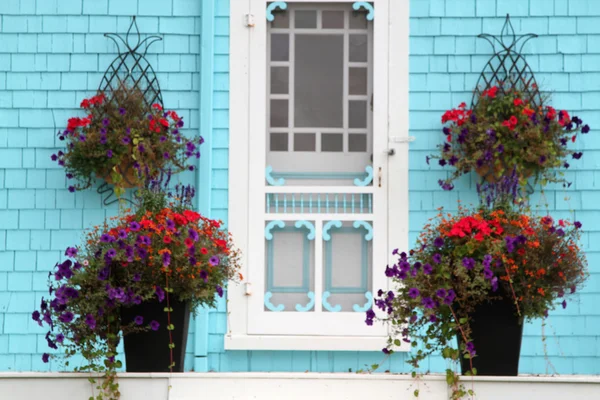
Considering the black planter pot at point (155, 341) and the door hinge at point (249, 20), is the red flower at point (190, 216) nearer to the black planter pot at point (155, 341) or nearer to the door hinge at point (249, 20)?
the black planter pot at point (155, 341)

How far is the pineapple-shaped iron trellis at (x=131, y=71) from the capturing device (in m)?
6.01

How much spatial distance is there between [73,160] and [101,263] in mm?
1426

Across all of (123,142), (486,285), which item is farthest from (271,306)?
(486,285)

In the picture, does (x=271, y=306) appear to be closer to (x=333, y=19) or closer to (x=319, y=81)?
(x=319, y=81)

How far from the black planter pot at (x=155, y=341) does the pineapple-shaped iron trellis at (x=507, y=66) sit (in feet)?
7.27

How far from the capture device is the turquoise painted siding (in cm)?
601

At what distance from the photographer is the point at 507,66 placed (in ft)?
19.7

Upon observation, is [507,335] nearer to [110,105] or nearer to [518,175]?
[518,175]

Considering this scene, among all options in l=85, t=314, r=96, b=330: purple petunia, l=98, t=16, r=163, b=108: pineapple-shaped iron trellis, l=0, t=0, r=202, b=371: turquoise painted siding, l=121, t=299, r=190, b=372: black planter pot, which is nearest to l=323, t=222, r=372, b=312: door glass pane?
l=0, t=0, r=202, b=371: turquoise painted siding

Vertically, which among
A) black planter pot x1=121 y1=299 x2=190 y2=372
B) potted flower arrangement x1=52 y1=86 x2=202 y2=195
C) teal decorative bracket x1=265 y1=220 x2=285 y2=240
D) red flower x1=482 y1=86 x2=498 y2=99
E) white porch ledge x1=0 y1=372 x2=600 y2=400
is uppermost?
red flower x1=482 y1=86 x2=498 y2=99

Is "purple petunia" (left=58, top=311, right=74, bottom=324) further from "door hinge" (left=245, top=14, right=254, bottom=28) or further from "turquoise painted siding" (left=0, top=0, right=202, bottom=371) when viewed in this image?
"door hinge" (left=245, top=14, right=254, bottom=28)

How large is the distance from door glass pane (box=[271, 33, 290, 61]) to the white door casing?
0.07 meters

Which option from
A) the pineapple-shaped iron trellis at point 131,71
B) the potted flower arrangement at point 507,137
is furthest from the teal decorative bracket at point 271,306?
the potted flower arrangement at point 507,137

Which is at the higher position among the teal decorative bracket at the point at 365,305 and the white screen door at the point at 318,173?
the white screen door at the point at 318,173
